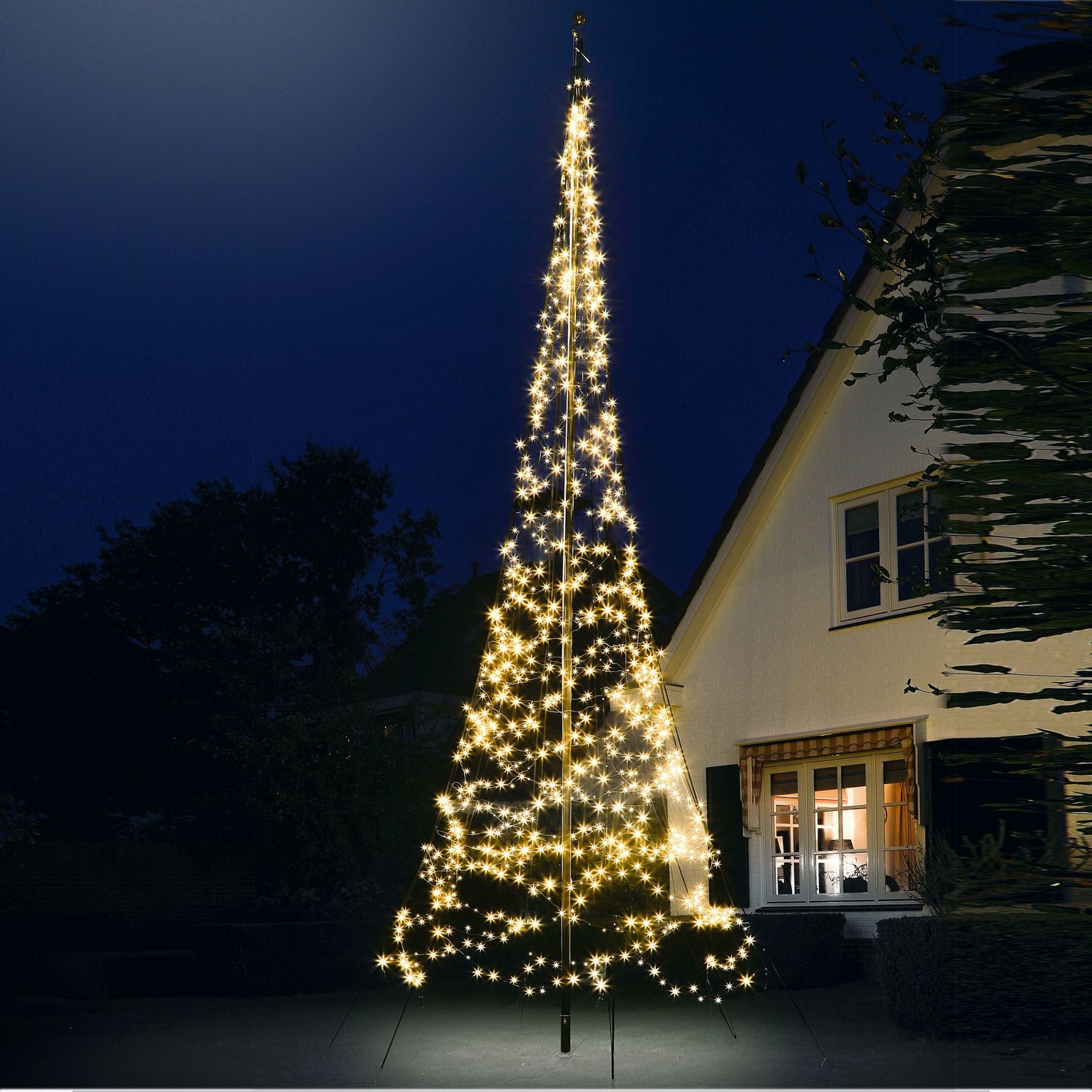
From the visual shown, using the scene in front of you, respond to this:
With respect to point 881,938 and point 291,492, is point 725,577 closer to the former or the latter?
point 881,938

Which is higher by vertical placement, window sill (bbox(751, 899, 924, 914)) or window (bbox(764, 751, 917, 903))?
window (bbox(764, 751, 917, 903))

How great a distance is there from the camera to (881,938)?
287 inches

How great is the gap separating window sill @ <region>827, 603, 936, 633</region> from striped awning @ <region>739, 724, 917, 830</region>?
0.97 m

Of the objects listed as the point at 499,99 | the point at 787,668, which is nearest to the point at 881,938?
the point at 787,668

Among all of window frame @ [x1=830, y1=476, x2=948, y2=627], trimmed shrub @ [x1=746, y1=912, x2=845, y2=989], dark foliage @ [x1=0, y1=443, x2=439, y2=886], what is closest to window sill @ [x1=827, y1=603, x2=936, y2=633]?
window frame @ [x1=830, y1=476, x2=948, y2=627]

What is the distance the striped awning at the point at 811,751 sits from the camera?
10523 millimetres

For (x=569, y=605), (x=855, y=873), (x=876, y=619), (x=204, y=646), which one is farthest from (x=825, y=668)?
(x=204, y=646)

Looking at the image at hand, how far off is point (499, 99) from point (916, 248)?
526 inches

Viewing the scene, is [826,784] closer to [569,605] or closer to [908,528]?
[908,528]

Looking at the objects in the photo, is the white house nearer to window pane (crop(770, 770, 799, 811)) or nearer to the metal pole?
window pane (crop(770, 770, 799, 811))

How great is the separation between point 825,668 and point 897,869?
1.94 m

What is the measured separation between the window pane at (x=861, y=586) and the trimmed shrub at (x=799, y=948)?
287cm

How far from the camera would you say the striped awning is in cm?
1052

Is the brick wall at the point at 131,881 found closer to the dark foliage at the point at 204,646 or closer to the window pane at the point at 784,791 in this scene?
the dark foliage at the point at 204,646
